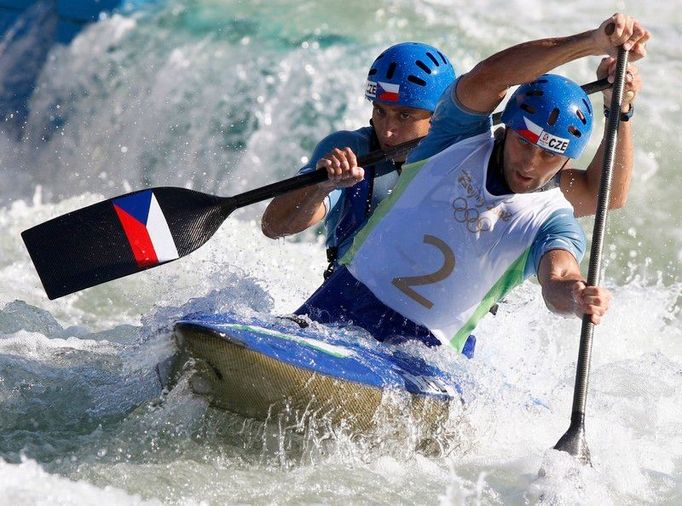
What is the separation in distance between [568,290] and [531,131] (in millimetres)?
554

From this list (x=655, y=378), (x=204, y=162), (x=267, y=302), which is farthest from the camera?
(x=204, y=162)

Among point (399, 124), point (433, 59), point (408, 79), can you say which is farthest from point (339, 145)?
point (433, 59)

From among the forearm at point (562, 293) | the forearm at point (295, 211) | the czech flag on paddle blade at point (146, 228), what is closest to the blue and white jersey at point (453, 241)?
the forearm at point (562, 293)

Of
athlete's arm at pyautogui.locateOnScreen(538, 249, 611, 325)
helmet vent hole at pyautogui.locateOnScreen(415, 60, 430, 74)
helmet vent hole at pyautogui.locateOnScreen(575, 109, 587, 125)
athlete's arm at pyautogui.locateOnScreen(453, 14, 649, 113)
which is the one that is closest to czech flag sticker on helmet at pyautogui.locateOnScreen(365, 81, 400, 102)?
helmet vent hole at pyautogui.locateOnScreen(415, 60, 430, 74)

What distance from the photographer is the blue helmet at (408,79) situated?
466 cm

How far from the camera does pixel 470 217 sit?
13.4 ft

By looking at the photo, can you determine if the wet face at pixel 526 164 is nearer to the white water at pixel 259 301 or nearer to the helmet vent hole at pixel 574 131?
the helmet vent hole at pixel 574 131

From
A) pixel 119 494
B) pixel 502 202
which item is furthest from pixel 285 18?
pixel 119 494

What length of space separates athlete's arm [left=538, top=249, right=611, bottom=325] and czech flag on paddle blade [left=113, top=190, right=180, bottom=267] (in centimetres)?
155

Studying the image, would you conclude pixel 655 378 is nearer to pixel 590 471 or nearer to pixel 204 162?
pixel 590 471

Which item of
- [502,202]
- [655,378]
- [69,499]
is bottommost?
[655,378]

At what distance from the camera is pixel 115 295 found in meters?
6.69

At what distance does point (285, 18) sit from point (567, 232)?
5.49m

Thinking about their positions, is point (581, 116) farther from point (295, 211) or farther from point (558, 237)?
point (295, 211)
